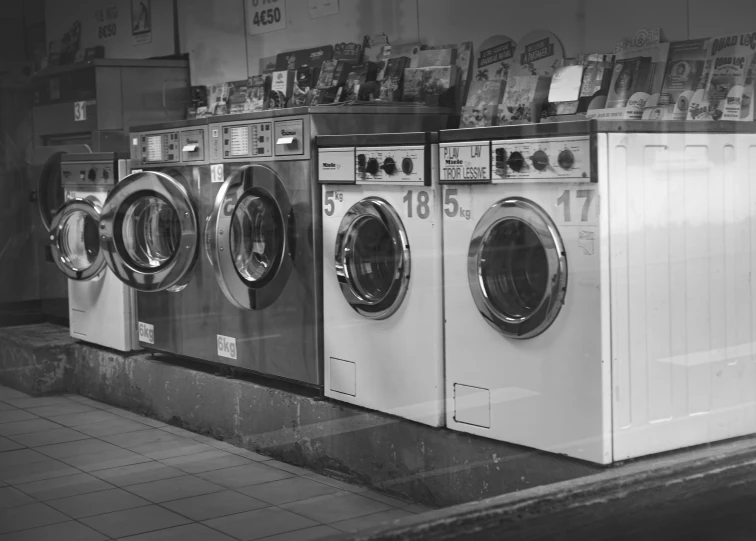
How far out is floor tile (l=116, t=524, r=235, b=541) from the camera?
293cm

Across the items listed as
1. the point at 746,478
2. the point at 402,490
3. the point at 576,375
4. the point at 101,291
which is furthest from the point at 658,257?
the point at 101,291

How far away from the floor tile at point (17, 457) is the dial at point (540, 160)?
5.48ft

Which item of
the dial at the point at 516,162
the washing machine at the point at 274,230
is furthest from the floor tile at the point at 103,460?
the dial at the point at 516,162

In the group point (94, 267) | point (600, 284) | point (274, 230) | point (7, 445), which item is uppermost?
point (274, 230)

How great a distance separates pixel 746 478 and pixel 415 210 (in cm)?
140

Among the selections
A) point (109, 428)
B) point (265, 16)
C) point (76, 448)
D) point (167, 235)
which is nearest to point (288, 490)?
point (76, 448)

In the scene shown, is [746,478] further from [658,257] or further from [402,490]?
[402,490]

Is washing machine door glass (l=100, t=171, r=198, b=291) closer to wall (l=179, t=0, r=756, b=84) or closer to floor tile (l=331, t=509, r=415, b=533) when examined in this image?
wall (l=179, t=0, r=756, b=84)

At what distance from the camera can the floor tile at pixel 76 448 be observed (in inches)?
127

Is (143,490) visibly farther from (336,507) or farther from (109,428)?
(109,428)

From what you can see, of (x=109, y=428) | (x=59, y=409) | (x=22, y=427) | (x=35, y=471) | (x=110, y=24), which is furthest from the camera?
(x=109, y=428)

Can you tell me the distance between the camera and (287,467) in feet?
13.8

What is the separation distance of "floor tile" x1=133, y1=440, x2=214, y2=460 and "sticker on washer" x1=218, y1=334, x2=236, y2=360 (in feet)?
1.33

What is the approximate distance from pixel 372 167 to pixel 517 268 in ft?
2.46
